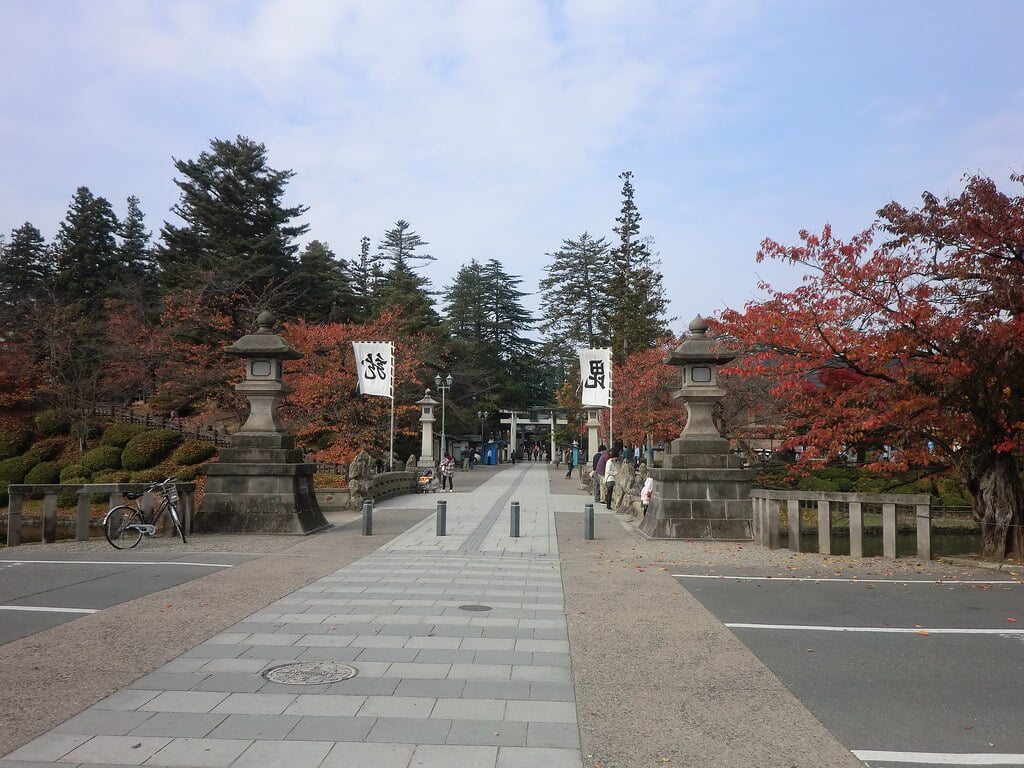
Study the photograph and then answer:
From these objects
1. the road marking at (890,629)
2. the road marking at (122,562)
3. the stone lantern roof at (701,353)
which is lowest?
the road marking at (122,562)

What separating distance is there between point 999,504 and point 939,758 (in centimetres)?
885

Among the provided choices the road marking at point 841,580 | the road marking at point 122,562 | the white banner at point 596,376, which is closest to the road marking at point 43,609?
the road marking at point 122,562

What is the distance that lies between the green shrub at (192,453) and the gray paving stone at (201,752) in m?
28.7

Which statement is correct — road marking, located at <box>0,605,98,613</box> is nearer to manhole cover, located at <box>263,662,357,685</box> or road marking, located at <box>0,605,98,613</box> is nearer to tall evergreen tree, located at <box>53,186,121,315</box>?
manhole cover, located at <box>263,662,357,685</box>

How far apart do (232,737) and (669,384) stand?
25470 mm

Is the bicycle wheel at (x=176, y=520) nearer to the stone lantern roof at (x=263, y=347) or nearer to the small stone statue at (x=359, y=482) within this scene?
the stone lantern roof at (x=263, y=347)

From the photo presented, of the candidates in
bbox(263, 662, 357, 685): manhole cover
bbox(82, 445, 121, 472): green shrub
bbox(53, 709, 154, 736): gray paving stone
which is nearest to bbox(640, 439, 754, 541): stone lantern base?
bbox(263, 662, 357, 685): manhole cover

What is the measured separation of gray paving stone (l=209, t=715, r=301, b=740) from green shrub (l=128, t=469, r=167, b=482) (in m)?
26.8

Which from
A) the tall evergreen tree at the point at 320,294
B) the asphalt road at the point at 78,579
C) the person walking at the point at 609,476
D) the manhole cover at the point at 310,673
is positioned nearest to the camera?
the manhole cover at the point at 310,673

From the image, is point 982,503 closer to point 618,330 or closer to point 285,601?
point 285,601

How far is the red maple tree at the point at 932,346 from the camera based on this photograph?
1021 cm

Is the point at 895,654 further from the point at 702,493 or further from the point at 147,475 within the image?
the point at 147,475

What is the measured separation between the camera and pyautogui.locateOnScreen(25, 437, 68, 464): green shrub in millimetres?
31156

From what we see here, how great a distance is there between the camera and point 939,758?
3.89 meters
